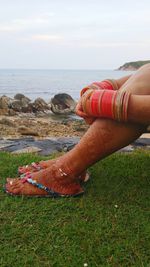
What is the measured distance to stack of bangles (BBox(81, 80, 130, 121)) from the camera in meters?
2.43

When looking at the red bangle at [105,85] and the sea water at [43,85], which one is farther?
the sea water at [43,85]

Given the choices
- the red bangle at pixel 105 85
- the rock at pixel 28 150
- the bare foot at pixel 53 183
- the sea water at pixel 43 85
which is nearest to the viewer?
the bare foot at pixel 53 183

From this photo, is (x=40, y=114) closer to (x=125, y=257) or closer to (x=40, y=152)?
(x=40, y=152)

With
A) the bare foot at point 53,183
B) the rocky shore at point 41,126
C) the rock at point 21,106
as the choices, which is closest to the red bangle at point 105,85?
the bare foot at point 53,183

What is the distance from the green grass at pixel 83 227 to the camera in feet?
7.41

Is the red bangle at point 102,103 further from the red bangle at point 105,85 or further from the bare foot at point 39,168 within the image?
the bare foot at point 39,168

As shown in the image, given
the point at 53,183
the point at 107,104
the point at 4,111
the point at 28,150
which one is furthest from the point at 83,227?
the point at 4,111

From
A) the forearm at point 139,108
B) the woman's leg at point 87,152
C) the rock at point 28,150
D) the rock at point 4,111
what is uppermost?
the forearm at point 139,108

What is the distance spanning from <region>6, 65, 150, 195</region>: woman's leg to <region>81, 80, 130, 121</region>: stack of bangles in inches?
3.7

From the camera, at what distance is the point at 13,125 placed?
37.9ft

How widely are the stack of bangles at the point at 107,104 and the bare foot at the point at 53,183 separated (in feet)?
1.73

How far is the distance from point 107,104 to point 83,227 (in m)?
0.84

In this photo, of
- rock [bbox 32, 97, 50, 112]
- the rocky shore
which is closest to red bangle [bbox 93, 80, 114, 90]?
the rocky shore

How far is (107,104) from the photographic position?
2453mm
